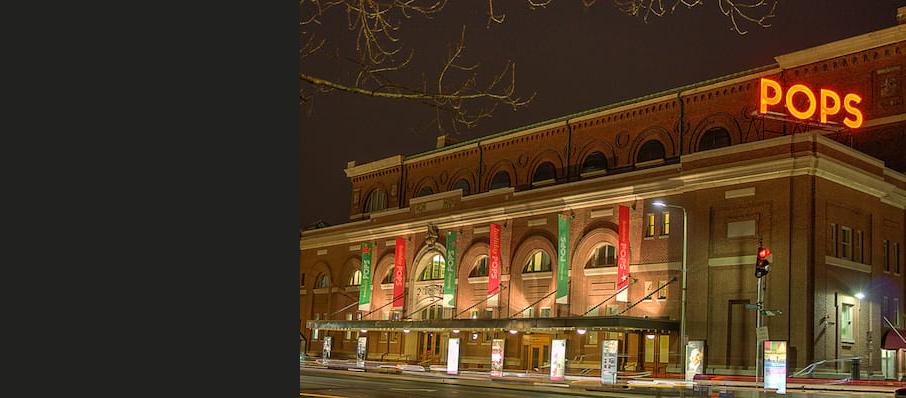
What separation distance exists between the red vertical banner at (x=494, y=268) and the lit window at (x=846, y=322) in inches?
816

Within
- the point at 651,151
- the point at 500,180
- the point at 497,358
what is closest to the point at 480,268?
the point at 500,180

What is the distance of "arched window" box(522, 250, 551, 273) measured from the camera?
55.4 metres

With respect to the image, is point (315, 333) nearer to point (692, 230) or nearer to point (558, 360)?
point (558, 360)

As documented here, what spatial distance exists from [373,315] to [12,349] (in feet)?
216

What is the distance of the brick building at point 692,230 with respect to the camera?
4188 centimetres

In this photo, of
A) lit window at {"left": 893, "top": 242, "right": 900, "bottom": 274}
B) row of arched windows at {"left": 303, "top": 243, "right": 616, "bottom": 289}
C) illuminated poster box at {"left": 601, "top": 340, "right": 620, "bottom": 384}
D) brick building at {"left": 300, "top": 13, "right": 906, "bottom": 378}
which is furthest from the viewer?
row of arched windows at {"left": 303, "top": 243, "right": 616, "bottom": 289}

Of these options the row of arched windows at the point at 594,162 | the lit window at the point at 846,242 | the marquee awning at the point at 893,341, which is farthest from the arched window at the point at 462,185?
the marquee awning at the point at 893,341

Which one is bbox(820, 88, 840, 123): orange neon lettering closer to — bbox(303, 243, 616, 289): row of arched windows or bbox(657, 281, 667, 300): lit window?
bbox(657, 281, 667, 300): lit window

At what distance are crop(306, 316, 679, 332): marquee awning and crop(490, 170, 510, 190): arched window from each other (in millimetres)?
12875

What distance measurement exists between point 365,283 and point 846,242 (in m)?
35.7

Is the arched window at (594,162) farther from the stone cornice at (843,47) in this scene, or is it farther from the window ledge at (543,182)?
the stone cornice at (843,47)

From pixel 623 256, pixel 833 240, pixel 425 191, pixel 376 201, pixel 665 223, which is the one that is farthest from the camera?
pixel 376 201

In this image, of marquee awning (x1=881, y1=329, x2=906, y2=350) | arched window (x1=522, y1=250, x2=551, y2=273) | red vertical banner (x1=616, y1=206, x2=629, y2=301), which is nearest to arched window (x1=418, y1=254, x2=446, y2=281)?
arched window (x1=522, y1=250, x2=551, y2=273)

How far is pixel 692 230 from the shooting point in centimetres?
4506
